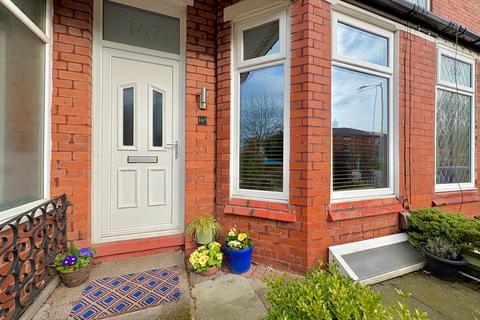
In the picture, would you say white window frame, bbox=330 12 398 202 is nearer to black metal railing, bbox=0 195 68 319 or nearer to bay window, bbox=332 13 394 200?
bay window, bbox=332 13 394 200

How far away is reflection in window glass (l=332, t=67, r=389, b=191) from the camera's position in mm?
3111

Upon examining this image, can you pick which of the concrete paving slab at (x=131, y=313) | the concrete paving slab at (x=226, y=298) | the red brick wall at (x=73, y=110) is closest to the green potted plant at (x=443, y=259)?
the concrete paving slab at (x=226, y=298)

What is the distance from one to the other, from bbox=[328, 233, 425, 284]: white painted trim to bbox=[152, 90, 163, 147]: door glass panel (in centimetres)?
243

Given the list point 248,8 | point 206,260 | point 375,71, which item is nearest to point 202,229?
point 206,260

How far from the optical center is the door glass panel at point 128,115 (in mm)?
3057

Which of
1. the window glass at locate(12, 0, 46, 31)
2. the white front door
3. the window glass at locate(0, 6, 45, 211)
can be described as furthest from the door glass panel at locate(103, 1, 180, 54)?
the window glass at locate(0, 6, 45, 211)

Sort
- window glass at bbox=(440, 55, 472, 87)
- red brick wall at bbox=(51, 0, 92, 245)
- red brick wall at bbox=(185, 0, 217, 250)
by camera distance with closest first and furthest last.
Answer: red brick wall at bbox=(51, 0, 92, 245) → red brick wall at bbox=(185, 0, 217, 250) → window glass at bbox=(440, 55, 472, 87)

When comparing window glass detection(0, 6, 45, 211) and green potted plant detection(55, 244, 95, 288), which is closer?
window glass detection(0, 6, 45, 211)

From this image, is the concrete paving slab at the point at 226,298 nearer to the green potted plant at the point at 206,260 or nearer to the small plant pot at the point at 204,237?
the green potted plant at the point at 206,260

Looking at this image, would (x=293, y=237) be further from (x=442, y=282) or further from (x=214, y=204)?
(x=442, y=282)

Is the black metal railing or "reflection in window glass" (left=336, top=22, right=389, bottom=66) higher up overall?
"reflection in window glass" (left=336, top=22, right=389, bottom=66)

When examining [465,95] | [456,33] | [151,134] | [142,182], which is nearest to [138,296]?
[142,182]

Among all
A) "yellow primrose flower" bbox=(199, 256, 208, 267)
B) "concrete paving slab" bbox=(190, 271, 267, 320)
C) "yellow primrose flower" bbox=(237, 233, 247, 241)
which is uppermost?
"yellow primrose flower" bbox=(237, 233, 247, 241)

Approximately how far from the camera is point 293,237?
109 inches
